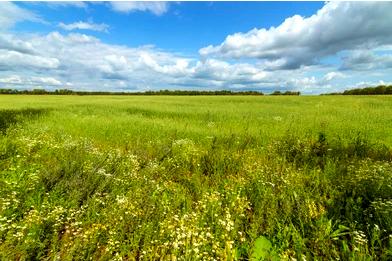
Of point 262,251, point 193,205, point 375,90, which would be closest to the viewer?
point 262,251

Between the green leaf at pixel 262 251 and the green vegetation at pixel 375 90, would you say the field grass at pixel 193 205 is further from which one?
the green vegetation at pixel 375 90

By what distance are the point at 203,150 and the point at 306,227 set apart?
4.68m

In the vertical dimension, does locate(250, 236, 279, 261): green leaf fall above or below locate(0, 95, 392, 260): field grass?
below

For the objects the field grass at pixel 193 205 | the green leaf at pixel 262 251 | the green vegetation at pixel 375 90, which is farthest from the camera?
the green vegetation at pixel 375 90

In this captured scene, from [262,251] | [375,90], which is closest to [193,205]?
[262,251]

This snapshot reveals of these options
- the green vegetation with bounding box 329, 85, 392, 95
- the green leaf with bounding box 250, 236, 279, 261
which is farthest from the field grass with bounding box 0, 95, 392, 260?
the green vegetation with bounding box 329, 85, 392, 95

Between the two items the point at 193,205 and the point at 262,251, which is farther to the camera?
the point at 193,205

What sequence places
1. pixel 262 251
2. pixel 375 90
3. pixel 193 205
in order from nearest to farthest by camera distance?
pixel 262 251
pixel 193 205
pixel 375 90

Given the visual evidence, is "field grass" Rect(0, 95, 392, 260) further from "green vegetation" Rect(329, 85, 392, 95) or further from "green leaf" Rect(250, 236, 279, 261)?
"green vegetation" Rect(329, 85, 392, 95)

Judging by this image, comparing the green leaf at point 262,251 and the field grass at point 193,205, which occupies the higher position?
the field grass at point 193,205

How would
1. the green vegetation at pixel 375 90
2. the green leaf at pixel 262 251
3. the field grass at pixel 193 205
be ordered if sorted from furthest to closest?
1. the green vegetation at pixel 375 90
2. the field grass at pixel 193 205
3. the green leaf at pixel 262 251

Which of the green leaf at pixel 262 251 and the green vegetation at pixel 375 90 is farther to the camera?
the green vegetation at pixel 375 90

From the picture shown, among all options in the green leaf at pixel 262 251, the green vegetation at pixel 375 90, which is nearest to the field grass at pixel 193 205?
the green leaf at pixel 262 251

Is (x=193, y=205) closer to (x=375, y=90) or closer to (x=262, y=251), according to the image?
(x=262, y=251)
